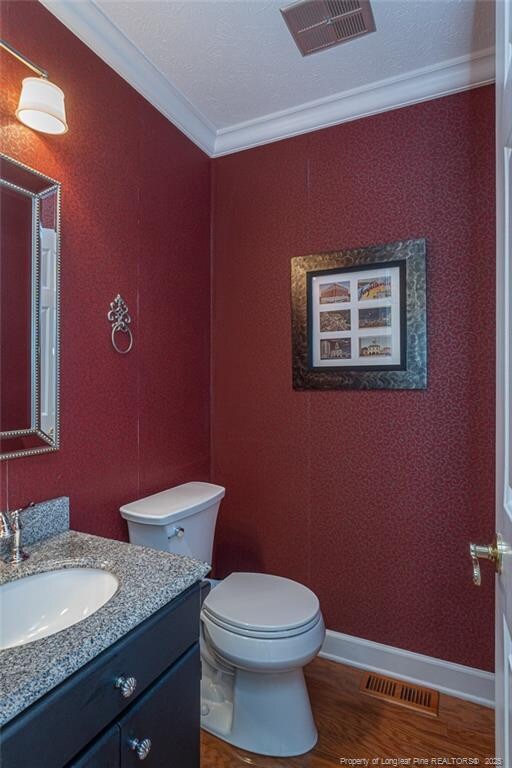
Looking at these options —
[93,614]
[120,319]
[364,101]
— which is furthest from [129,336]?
[364,101]

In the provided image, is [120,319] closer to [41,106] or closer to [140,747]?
[41,106]

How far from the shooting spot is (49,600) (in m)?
1.01

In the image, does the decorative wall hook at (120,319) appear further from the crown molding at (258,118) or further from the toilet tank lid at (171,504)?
the crown molding at (258,118)

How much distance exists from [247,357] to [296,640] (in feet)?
4.12

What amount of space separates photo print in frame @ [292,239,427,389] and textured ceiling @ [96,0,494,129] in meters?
0.70

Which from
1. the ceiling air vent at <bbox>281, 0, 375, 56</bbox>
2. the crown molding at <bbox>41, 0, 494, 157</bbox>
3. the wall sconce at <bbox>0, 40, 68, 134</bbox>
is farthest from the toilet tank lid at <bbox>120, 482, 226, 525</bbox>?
the ceiling air vent at <bbox>281, 0, 375, 56</bbox>

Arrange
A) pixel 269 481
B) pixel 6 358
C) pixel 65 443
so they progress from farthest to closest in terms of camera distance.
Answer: pixel 269 481, pixel 65 443, pixel 6 358

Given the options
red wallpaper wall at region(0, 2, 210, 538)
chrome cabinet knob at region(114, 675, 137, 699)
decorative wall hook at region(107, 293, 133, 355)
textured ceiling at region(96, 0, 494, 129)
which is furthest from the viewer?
decorative wall hook at region(107, 293, 133, 355)

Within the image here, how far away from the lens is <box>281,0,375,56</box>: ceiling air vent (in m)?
1.36

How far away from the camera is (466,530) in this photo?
1657 millimetres

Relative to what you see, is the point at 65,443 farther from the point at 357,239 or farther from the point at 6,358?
the point at 357,239

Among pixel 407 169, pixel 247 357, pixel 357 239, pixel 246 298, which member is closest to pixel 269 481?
pixel 247 357

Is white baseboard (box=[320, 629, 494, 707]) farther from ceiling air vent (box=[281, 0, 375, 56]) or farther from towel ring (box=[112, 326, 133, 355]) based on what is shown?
ceiling air vent (box=[281, 0, 375, 56])

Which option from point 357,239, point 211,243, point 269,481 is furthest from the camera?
point 211,243
